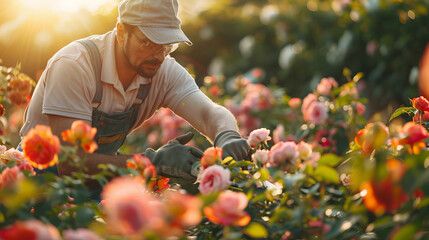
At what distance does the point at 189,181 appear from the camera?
1.76 m

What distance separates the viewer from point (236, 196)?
0.88m

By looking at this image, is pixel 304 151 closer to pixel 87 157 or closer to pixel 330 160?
pixel 330 160

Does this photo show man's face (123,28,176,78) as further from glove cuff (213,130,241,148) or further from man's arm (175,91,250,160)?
glove cuff (213,130,241,148)

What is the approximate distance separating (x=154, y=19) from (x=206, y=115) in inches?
19.2

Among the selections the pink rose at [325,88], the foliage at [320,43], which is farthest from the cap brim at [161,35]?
the foliage at [320,43]

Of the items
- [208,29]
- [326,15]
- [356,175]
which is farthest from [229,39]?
[356,175]

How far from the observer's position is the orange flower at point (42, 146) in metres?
1.11

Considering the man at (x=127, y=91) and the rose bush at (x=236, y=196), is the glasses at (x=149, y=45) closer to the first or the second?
the man at (x=127, y=91)

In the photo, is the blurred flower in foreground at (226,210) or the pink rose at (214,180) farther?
the pink rose at (214,180)

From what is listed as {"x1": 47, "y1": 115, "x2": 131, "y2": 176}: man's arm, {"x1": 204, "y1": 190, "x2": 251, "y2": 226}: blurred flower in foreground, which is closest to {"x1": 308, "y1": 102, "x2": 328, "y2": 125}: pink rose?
{"x1": 47, "y1": 115, "x2": 131, "y2": 176}: man's arm

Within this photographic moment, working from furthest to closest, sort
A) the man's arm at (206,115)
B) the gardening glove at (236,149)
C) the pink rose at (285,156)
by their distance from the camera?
the man's arm at (206,115)
the gardening glove at (236,149)
the pink rose at (285,156)

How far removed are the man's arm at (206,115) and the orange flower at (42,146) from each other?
0.94 m

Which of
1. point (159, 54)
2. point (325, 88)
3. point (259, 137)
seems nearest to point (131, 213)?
point (259, 137)

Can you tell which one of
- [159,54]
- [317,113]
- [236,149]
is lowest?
[236,149]
